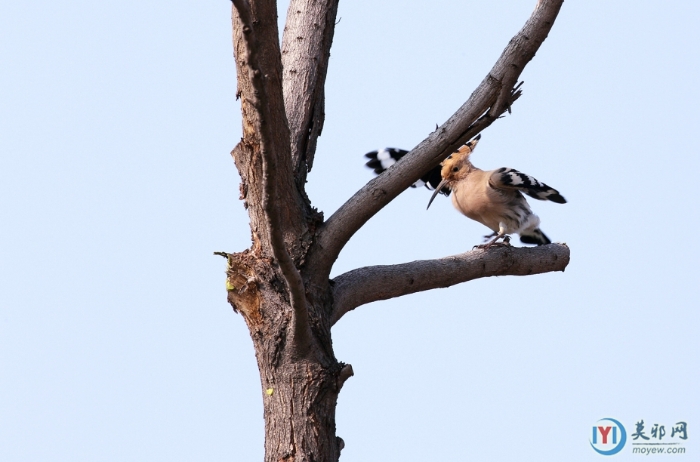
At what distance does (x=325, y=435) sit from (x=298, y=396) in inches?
6.4

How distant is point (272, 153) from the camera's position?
2254 millimetres

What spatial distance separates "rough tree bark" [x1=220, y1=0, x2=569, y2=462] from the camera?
8.98 feet

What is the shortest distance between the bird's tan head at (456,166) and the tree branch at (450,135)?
2.10 metres

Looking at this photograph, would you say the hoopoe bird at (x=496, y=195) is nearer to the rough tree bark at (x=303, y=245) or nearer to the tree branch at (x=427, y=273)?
the tree branch at (x=427, y=273)

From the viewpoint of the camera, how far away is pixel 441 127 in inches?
117

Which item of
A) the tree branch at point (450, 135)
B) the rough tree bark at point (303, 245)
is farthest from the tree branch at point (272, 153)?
the tree branch at point (450, 135)

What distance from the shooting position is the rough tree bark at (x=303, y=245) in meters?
2.74

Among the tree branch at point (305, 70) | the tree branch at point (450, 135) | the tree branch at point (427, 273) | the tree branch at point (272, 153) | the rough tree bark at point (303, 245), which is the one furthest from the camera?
the tree branch at point (305, 70)

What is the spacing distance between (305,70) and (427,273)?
978 millimetres

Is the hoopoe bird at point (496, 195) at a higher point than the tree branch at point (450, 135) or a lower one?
higher

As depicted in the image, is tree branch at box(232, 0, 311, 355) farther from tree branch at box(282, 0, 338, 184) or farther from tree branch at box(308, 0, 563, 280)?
tree branch at box(282, 0, 338, 184)

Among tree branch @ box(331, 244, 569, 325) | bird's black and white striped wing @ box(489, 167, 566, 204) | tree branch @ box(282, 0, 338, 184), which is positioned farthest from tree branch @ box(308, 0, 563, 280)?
bird's black and white striped wing @ box(489, 167, 566, 204)

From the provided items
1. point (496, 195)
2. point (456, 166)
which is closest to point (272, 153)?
point (496, 195)

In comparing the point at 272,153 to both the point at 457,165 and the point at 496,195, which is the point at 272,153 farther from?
the point at 457,165
